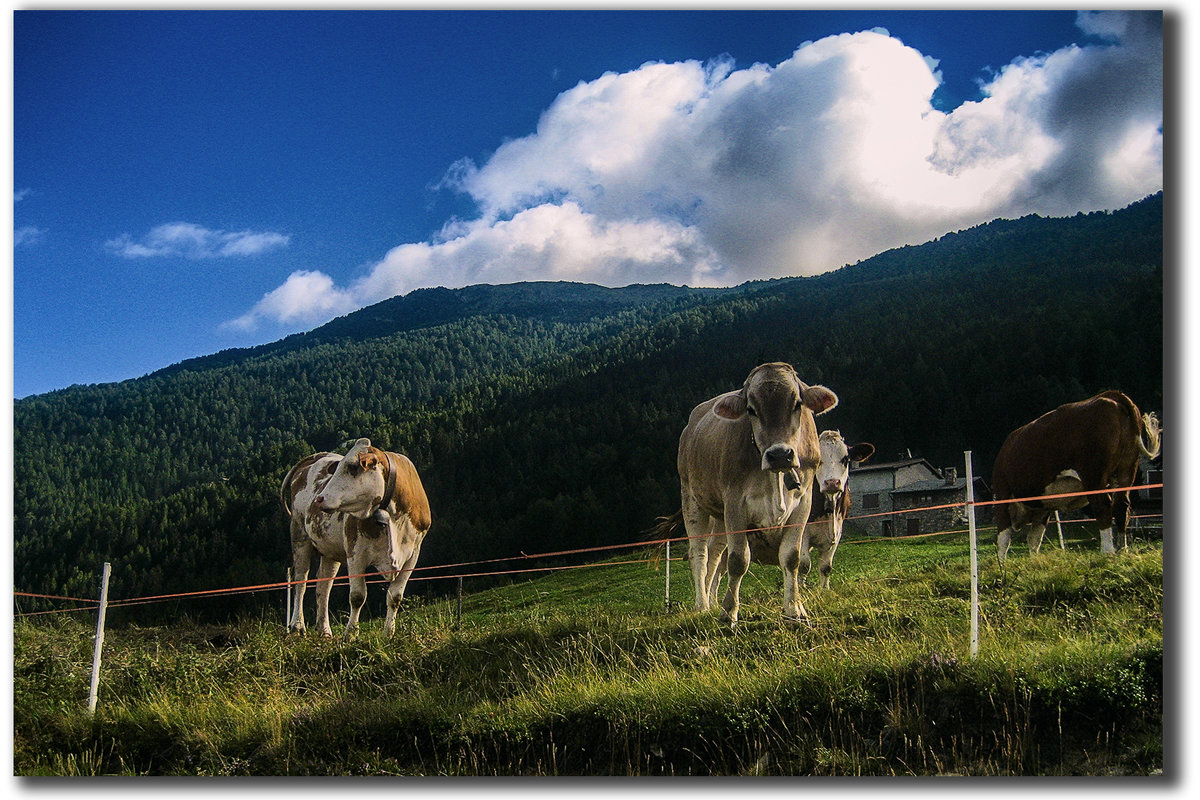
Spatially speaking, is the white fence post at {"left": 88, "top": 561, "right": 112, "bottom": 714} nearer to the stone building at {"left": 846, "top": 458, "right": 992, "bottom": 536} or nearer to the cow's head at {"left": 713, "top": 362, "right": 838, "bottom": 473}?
the cow's head at {"left": 713, "top": 362, "right": 838, "bottom": 473}

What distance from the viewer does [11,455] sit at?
6.36 m

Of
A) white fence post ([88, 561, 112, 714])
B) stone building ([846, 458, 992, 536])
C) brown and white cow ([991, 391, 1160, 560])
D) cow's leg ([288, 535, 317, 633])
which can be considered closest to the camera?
white fence post ([88, 561, 112, 714])

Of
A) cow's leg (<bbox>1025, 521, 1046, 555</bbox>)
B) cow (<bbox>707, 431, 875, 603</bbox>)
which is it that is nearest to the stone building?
cow's leg (<bbox>1025, 521, 1046, 555</bbox>)

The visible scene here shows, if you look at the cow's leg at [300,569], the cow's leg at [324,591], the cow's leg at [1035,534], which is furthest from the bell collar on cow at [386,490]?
the cow's leg at [1035,534]

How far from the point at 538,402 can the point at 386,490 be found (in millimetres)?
40674

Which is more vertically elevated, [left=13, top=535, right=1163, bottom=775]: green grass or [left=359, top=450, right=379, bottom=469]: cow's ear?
[left=359, top=450, right=379, bottom=469]: cow's ear

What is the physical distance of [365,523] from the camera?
8789 millimetres

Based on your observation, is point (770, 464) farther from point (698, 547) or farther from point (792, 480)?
point (698, 547)

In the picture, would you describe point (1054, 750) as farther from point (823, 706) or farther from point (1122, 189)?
point (1122, 189)

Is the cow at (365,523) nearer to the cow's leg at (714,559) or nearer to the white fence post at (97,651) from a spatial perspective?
the white fence post at (97,651)

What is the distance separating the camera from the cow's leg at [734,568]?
6.42 meters

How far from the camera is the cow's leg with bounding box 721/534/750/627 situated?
21.1 ft

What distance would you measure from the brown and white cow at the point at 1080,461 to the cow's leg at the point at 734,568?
387 cm

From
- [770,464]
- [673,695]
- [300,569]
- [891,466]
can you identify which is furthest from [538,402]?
[673,695]
